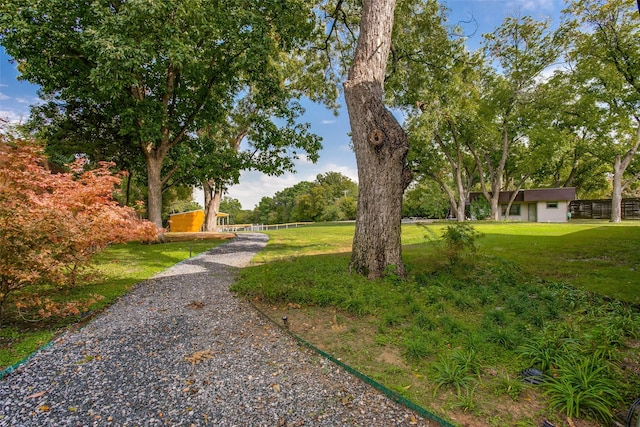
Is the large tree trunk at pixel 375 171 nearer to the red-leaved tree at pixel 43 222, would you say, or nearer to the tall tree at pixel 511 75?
the red-leaved tree at pixel 43 222

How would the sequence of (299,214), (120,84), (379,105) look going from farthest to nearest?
1. (299,214)
2. (120,84)
3. (379,105)

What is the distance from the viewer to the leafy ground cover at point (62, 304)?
3.11m

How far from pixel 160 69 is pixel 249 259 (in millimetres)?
7462

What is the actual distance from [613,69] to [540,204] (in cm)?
1136

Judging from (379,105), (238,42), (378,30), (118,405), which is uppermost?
(238,42)

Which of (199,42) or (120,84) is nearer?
(120,84)

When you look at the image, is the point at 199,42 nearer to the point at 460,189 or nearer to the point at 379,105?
the point at 379,105

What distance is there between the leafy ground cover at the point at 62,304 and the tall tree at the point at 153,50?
5053mm

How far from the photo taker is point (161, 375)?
2.54 meters

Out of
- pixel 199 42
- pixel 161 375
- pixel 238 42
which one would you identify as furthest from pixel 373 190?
pixel 199 42

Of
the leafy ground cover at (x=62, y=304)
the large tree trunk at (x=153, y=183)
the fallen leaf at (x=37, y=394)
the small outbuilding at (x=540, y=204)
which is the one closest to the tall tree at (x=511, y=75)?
the small outbuilding at (x=540, y=204)

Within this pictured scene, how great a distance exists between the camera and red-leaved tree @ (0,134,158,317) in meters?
3.01

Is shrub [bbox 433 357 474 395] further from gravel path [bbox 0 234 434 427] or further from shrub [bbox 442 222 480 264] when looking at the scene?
shrub [bbox 442 222 480 264]

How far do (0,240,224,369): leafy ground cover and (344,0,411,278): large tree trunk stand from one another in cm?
409
